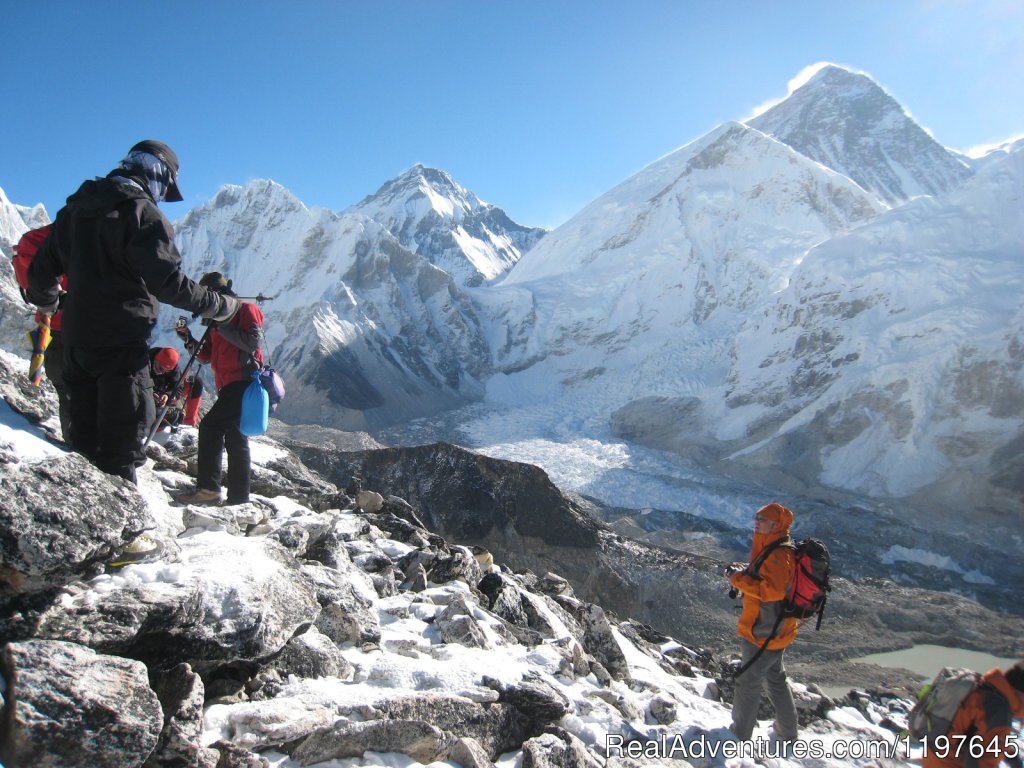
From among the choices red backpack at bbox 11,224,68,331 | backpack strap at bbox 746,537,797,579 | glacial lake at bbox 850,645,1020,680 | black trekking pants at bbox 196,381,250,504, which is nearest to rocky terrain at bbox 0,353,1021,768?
black trekking pants at bbox 196,381,250,504

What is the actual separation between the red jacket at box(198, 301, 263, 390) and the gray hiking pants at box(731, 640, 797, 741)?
13.9 ft

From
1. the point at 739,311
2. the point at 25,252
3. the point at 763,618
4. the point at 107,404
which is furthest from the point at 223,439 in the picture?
the point at 739,311

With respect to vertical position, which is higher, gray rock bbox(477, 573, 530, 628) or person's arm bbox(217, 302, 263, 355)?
person's arm bbox(217, 302, 263, 355)

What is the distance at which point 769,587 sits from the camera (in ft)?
14.9

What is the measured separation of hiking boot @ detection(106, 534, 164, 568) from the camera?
288 centimetres

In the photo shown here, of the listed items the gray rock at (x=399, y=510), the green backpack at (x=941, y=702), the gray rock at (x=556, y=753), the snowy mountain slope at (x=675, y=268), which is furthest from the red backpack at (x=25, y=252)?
the snowy mountain slope at (x=675, y=268)

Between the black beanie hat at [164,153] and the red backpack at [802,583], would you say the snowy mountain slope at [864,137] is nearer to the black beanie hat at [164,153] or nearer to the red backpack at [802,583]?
the red backpack at [802,583]

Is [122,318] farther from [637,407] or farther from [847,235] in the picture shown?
[847,235]

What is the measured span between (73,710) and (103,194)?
90.1 inches

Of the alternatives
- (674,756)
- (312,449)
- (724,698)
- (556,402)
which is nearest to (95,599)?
(674,756)

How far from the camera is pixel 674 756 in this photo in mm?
4402

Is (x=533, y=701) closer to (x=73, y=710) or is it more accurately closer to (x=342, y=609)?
(x=342, y=609)

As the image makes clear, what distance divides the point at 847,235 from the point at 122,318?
85.9 meters

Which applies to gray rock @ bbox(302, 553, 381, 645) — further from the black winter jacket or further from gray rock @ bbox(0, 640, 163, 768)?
the black winter jacket
